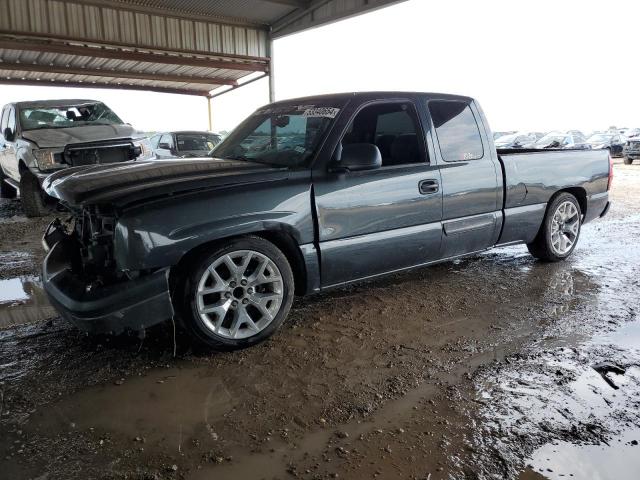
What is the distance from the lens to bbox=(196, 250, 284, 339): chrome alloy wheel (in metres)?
3.00

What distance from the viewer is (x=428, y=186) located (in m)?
3.88

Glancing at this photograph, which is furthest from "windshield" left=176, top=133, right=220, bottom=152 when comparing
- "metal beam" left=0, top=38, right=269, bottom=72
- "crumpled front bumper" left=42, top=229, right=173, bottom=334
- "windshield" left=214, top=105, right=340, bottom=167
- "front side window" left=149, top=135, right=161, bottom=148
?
"crumpled front bumper" left=42, top=229, right=173, bottom=334

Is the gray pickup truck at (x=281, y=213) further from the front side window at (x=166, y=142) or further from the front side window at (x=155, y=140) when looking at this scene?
the front side window at (x=155, y=140)

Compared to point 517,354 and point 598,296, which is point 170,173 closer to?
point 517,354

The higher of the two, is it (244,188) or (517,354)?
(244,188)

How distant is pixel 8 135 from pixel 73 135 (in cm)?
174

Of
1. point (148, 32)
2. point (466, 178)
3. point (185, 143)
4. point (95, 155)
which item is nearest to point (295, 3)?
point (148, 32)

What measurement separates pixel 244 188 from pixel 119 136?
5.73 meters

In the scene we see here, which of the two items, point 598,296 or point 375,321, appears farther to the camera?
point 598,296

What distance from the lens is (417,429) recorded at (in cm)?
234

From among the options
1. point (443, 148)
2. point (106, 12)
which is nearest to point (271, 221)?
point (443, 148)

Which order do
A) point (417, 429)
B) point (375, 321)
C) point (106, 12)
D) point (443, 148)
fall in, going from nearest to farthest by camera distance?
point (417, 429) → point (375, 321) → point (443, 148) → point (106, 12)

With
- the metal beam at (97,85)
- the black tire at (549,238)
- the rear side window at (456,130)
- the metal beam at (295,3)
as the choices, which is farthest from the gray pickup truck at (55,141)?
the metal beam at (97,85)

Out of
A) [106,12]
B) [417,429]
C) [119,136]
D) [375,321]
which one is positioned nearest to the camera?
[417,429]
